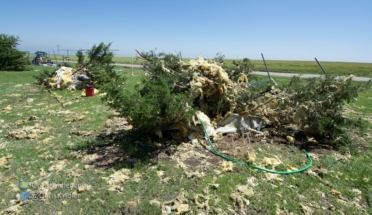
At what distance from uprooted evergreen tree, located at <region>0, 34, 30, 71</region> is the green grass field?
56.2 ft

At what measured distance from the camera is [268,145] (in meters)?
4.46

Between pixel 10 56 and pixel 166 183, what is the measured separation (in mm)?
20543

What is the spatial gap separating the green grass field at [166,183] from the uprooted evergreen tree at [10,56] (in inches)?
675

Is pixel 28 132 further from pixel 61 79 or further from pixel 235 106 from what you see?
pixel 61 79

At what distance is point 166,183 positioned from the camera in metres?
3.25

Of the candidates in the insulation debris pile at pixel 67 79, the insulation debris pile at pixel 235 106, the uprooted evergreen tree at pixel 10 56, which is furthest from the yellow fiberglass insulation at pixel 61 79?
the uprooted evergreen tree at pixel 10 56

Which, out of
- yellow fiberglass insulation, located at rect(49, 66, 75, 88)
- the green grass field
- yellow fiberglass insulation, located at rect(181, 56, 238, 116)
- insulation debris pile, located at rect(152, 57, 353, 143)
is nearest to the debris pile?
the green grass field

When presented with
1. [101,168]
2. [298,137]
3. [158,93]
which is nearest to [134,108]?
[158,93]

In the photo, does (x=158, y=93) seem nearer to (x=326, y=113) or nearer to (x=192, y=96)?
(x=192, y=96)

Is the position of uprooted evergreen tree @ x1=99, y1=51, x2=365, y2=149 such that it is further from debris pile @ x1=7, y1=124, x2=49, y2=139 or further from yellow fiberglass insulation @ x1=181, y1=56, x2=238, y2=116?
debris pile @ x1=7, y1=124, x2=49, y2=139

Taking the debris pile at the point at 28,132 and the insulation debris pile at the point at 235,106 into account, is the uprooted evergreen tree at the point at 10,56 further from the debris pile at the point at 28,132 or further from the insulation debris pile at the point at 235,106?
the insulation debris pile at the point at 235,106

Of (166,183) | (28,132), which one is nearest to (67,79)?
(28,132)

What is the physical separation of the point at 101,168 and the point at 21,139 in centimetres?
219

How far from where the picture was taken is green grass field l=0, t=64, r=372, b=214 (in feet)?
9.34
